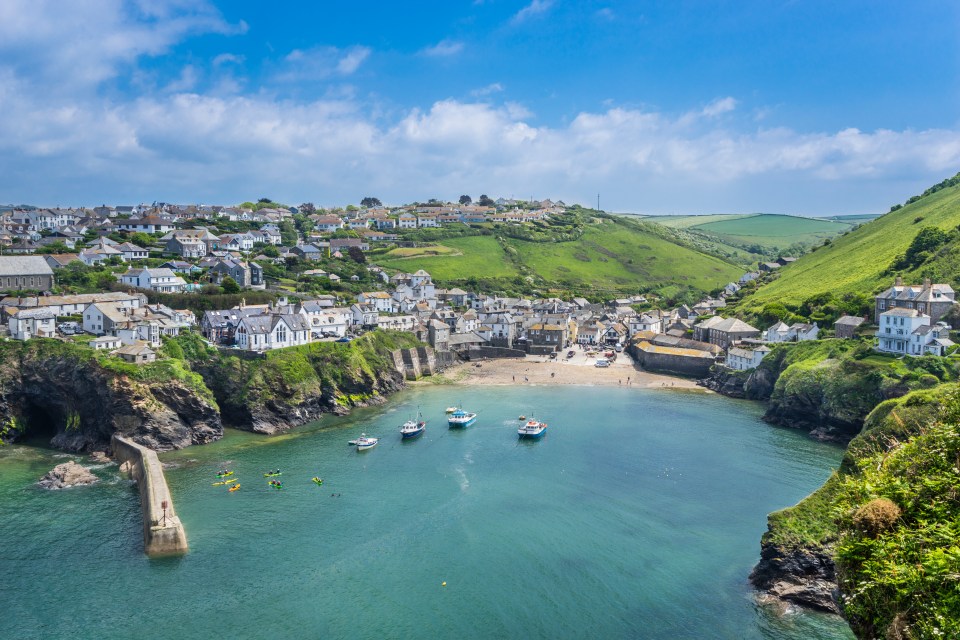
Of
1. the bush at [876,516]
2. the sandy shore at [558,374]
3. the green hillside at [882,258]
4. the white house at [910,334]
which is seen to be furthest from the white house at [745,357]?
the bush at [876,516]

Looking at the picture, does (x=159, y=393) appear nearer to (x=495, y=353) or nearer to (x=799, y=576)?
(x=799, y=576)

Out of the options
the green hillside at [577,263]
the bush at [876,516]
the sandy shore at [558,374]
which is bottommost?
the sandy shore at [558,374]

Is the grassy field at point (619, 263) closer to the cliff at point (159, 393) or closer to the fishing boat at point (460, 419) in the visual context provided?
the fishing boat at point (460, 419)

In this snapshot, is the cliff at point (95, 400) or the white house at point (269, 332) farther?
the white house at point (269, 332)

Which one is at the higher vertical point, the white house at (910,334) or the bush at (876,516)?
the white house at (910,334)

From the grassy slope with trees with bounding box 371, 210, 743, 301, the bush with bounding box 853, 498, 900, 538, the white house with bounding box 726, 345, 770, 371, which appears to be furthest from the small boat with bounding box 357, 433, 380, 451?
the grassy slope with trees with bounding box 371, 210, 743, 301

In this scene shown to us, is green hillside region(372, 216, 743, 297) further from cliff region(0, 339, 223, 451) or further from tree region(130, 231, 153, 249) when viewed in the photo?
cliff region(0, 339, 223, 451)

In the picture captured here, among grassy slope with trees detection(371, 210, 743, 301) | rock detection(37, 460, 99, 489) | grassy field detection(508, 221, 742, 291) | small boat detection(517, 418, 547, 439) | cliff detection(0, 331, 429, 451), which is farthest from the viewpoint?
grassy field detection(508, 221, 742, 291)
